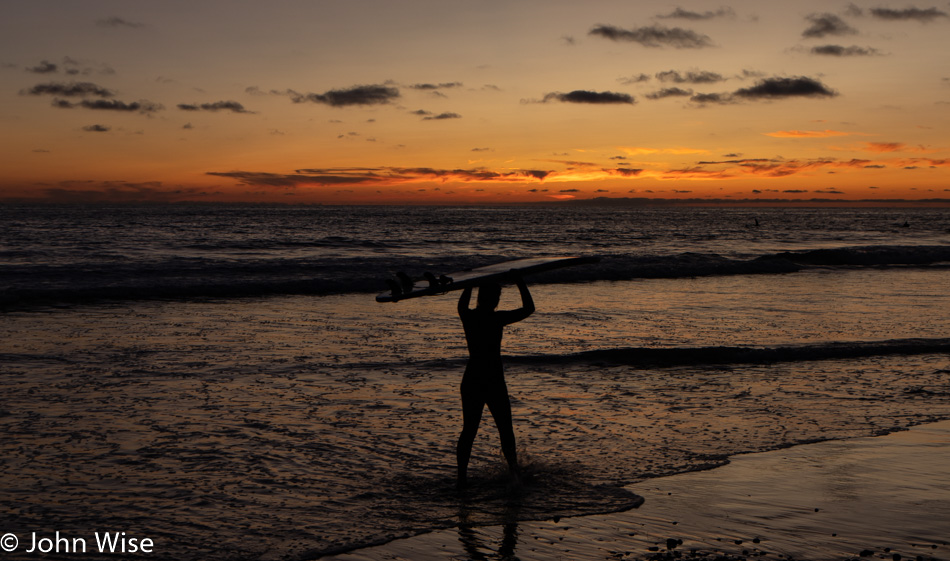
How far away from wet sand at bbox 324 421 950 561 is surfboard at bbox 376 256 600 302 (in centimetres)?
182

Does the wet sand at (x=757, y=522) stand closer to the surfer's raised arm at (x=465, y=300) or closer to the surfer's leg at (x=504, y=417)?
the surfer's leg at (x=504, y=417)

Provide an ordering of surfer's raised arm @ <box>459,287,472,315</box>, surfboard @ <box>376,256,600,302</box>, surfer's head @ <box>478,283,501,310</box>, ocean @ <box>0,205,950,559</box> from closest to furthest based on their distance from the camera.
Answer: surfboard @ <box>376,256,600,302</box>, ocean @ <box>0,205,950,559</box>, surfer's head @ <box>478,283,501,310</box>, surfer's raised arm @ <box>459,287,472,315</box>

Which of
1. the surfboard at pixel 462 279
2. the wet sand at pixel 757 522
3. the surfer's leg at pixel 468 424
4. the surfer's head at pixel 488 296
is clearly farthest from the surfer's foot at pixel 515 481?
the surfboard at pixel 462 279

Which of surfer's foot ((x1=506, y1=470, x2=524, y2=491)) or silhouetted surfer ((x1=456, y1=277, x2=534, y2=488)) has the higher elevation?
silhouetted surfer ((x1=456, y1=277, x2=534, y2=488))

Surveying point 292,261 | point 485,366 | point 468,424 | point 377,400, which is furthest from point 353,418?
point 292,261

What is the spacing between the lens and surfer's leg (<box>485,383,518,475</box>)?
6.50m

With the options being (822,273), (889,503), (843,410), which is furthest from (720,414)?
(822,273)

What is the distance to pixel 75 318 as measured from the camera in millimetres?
17594

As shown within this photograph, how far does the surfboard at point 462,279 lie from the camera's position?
19.3ft

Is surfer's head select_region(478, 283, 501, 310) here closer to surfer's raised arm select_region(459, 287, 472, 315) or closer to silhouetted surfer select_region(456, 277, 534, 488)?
silhouetted surfer select_region(456, 277, 534, 488)

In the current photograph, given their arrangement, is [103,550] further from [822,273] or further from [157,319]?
[822,273]

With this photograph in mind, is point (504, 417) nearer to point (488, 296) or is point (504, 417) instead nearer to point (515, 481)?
point (515, 481)

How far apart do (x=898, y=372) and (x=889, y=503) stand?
6.60 metres

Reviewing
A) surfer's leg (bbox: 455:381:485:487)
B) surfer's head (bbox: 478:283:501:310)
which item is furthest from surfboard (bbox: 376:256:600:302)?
surfer's leg (bbox: 455:381:485:487)
